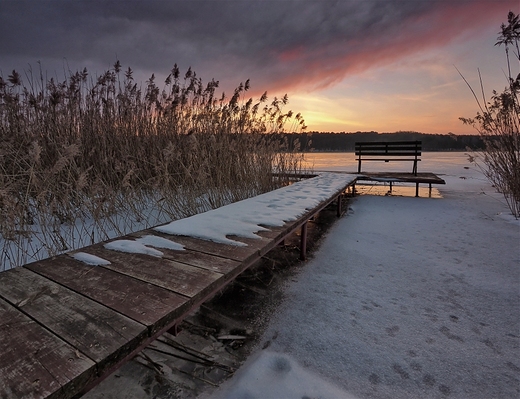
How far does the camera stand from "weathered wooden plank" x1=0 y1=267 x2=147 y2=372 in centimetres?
61

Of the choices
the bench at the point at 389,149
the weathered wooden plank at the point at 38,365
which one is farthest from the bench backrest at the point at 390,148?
the weathered wooden plank at the point at 38,365

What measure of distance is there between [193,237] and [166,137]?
2.48 metres

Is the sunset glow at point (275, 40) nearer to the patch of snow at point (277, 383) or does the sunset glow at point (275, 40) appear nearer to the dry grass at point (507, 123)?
the dry grass at point (507, 123)

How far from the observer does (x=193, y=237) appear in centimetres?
146

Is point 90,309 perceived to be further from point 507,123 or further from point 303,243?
point 507,123

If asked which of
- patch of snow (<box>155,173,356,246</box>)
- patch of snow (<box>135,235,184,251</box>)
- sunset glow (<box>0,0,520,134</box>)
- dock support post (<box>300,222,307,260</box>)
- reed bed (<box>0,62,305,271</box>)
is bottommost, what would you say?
dock support post (<box>300,222,307,260</box>)

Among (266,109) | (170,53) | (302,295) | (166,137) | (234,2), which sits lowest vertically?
(302,295)

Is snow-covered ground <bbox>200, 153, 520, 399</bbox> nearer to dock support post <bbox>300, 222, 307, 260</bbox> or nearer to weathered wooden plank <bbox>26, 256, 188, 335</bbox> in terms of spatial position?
dock support post <bbox>300, 222, 307, 260</bbox>

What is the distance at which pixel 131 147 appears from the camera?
3.24m

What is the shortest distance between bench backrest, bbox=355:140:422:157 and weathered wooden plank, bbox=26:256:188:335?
640 cm

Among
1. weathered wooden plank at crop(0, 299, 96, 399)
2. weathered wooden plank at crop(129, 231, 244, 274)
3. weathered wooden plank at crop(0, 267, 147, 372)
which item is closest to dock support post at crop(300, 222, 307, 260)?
weathered wooden plank at crop(129, 231, 244, 274)

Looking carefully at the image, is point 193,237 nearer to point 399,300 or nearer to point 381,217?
point 399,300

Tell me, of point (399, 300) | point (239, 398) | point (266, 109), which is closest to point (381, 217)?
point (399, 300)

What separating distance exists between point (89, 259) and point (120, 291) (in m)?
0.37
